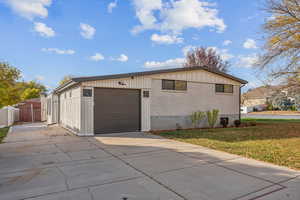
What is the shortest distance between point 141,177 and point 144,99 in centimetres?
691

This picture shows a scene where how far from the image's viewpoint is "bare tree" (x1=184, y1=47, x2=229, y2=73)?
27.5 metres

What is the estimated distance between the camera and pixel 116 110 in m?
9.72

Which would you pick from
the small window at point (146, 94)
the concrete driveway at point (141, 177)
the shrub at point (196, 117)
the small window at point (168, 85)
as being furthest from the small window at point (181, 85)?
the concrete driveway at point (141, 177)

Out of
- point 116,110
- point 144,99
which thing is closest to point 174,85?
point 144,99

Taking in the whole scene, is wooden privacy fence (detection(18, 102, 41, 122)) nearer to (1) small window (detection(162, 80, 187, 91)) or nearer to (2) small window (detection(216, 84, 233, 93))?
(1) small window (detection(162, 80, 187, 91))

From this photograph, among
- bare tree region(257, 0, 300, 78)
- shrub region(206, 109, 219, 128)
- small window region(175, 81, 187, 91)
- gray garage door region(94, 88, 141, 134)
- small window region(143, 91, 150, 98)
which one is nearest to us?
gray garage door region(94, 88, 141, 134)

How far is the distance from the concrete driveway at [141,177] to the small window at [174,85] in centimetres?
586

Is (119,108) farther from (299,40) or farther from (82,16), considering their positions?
(299,40)

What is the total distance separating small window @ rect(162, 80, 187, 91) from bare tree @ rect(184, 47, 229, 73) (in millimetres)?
16984

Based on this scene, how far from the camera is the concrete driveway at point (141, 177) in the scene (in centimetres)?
296

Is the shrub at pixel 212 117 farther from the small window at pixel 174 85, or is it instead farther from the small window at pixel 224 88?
the small window at pixel 174 85

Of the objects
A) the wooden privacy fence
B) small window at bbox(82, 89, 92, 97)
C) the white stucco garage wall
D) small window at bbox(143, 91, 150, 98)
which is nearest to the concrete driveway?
the white stucco garage wall

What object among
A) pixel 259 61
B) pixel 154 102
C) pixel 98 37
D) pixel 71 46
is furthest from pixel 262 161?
pixel 71 46

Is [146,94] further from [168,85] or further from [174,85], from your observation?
[174,85]
